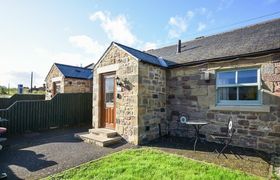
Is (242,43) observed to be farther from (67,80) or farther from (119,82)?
(67,80)

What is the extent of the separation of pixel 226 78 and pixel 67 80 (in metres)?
10.6

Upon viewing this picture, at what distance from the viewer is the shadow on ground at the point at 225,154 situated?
4371 mm

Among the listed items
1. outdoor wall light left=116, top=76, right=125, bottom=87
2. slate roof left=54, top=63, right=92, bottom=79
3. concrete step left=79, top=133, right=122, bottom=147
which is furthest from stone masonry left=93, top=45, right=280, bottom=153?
slate roof left=54, top=63, right=92, bottom=79

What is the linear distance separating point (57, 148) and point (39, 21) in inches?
210

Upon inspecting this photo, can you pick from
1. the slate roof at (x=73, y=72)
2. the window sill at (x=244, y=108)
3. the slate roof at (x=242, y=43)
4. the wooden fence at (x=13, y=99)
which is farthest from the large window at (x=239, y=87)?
the wooden fence at (x=13, y=99)

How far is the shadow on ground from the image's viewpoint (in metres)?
4.37

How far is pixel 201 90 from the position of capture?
717cm

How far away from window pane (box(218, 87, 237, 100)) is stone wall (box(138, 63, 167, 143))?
97.9 inches

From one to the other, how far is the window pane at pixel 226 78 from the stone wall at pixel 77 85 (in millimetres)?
10010

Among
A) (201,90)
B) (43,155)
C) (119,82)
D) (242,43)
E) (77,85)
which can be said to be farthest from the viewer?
(77,85)

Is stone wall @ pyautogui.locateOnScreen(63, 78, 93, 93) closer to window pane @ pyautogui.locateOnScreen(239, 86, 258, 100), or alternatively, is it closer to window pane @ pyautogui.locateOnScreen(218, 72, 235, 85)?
window pane @ pyautogui.locateOnScreen(218, 72, 235, 85)

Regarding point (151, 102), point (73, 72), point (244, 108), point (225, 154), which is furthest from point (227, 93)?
point (73, 72)

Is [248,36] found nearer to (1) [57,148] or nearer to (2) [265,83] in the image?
(2) [265,83]

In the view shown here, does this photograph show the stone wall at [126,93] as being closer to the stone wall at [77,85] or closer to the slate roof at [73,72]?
the stone wall at [77,85]
